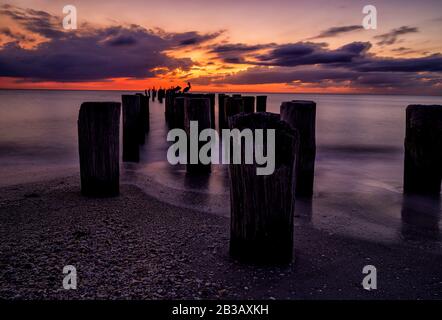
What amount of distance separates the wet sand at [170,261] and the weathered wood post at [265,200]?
0.47ft

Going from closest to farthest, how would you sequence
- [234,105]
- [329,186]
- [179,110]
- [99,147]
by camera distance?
[99,147] → [329,186] → [179,110] → [234,105]

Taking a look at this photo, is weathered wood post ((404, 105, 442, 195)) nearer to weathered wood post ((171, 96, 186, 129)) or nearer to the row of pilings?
the row of pilings

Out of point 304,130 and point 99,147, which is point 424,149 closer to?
point 304,130

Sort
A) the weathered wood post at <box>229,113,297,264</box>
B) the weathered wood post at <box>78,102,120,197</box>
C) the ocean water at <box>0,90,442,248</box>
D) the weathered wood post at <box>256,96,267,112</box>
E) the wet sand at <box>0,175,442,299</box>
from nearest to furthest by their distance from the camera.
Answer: the wet sand at <box>0,175,442,299</box>
the weathered wood post at <box>229,113,297,264</box>
the ocean water at <box>0,90,442,248</box>
the weathered wood post at <box>78,102,120,197</box>
the weathered wood post at <box>256,96,267,112</box>

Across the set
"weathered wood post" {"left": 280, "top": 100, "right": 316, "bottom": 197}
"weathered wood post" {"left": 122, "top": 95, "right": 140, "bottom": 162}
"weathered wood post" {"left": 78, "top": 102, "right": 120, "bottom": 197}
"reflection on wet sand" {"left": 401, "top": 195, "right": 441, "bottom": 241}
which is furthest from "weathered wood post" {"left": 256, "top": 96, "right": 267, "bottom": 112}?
"weathered wood post" {"left": 78, "top": 102, "right": 120, "bottom": 197}

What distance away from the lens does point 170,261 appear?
3.14 m

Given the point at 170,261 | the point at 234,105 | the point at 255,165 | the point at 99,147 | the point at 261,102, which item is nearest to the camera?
the point at 255,165

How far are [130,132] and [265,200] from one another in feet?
19.5

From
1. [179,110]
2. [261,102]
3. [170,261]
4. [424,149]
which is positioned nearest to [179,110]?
[179,110]

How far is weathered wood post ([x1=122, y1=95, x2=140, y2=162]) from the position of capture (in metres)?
8.41

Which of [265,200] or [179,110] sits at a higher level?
[179,110]

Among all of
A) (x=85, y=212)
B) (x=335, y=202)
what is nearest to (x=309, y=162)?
(x=335, y=202)

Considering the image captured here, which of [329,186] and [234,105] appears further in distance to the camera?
[234,105]

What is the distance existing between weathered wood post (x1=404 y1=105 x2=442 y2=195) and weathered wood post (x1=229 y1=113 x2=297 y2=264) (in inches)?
136
